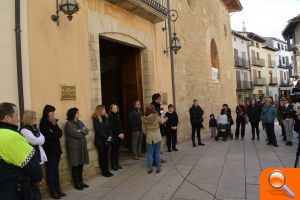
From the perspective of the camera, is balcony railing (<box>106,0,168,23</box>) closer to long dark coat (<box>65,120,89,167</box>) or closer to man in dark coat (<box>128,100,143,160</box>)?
man in dark coat (<box>128,100,143,160</box>)

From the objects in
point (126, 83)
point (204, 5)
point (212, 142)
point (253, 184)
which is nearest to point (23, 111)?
point (253, 184)

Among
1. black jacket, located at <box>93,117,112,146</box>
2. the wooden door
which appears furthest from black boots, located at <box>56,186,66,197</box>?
the wooden door

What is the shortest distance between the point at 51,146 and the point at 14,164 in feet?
9.68

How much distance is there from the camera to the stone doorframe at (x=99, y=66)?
8.05 meters

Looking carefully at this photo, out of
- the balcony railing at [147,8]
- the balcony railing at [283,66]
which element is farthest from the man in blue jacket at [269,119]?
the balcony railing at [283,66]

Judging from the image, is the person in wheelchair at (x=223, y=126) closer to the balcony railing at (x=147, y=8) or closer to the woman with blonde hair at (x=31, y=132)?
the balcony railing at (x=147, y=8)

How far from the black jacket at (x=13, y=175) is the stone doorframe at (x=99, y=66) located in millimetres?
4621

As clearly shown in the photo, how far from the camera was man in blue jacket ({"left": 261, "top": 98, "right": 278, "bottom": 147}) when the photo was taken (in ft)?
37.1

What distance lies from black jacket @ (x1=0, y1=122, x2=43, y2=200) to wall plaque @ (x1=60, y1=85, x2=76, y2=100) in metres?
3.63

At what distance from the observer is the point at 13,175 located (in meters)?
3.29

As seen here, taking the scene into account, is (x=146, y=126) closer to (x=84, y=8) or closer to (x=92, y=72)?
(x=92, y=72)

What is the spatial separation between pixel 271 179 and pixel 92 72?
6.10 m

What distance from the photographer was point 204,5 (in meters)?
17.4

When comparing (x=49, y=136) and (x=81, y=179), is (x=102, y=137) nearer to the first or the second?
(x=81, y=179)
